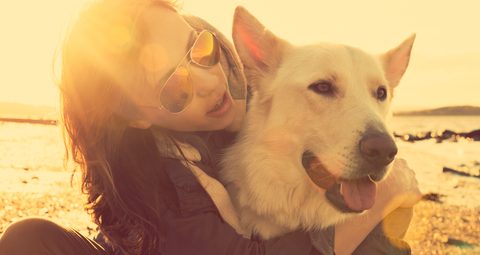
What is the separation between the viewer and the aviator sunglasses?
3246 millimetres

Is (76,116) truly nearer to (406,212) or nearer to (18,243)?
(18,243)

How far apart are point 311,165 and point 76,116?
153cm

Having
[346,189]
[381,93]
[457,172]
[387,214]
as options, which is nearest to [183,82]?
[346,189]

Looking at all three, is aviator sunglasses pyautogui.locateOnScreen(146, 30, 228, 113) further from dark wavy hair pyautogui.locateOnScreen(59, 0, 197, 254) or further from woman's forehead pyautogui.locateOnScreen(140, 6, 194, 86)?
dark wavy hair pyautogui.locateOnScreen(59, 0, 197, 254)

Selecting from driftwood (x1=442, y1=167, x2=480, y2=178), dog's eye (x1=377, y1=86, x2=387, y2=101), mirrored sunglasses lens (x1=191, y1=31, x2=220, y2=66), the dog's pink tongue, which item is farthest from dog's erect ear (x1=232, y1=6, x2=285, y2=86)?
driftwood (x1=442, y1=167, x2=480, y2=178)

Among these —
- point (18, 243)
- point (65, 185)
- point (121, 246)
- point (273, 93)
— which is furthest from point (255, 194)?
point (65, 185)

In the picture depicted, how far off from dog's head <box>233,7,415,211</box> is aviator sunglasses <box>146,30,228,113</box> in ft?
1.13

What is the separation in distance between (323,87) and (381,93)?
1.48ft

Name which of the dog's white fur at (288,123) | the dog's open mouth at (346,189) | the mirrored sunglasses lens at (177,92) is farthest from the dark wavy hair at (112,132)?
the dog's open mouth at (346,189)

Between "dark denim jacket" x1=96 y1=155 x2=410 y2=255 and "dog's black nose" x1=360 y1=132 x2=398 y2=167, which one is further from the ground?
"dog's black nose" x1=360 y1=132 x2=398 y2=167

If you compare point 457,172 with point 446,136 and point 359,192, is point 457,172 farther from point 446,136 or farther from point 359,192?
point 446,136

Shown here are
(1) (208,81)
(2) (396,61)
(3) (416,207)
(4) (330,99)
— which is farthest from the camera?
(3) (416,207)

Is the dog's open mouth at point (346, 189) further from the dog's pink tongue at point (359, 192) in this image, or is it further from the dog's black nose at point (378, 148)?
the dog's black nose at point (378, 148)

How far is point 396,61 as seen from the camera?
3918 millimetres
